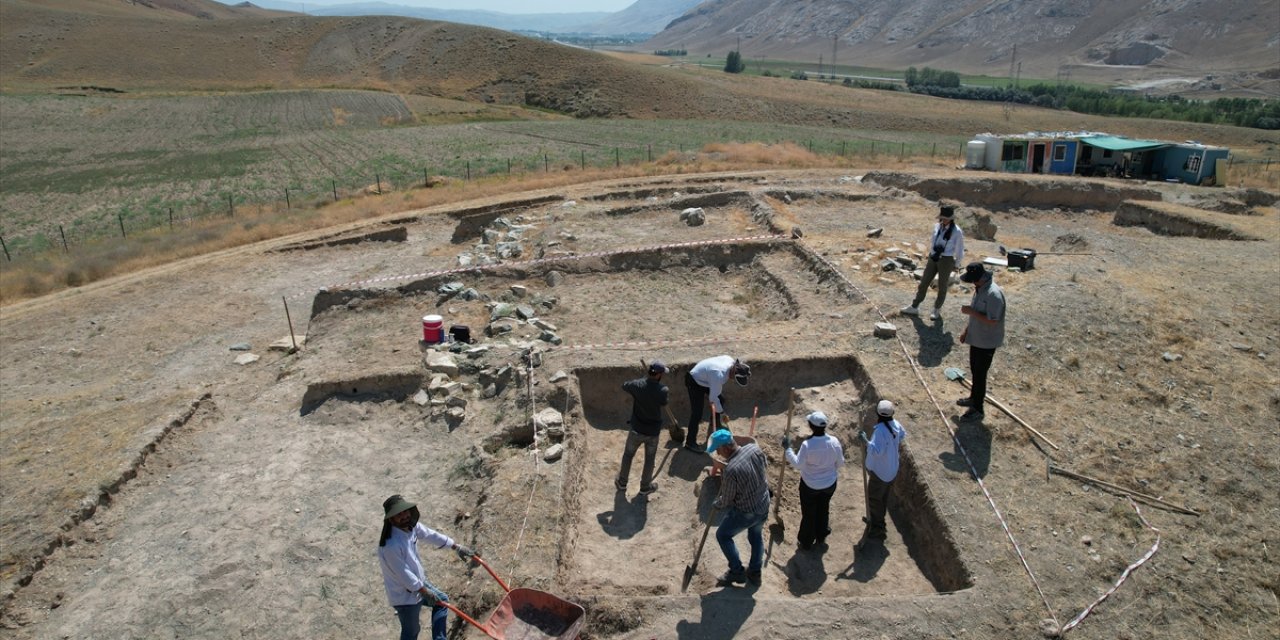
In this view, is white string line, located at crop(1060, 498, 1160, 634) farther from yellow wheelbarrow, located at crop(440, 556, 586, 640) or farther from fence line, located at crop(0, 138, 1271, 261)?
fence line, located at crop(0, 138, 1271, 261)

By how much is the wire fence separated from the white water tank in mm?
5357

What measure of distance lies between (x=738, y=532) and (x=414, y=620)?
123 inches

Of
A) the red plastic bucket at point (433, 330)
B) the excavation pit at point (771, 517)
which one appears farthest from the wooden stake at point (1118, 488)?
the red plastic bucket at point (433, 330)

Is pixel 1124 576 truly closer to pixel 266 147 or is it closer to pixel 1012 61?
pixel 266 147

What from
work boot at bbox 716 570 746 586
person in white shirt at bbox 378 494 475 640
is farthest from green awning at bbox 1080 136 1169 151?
person in white shirt at bbox 378 494 475 640

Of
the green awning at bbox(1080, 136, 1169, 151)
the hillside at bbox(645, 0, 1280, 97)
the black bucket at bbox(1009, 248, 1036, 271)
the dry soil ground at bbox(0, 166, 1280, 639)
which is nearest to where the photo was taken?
the dry soil ground at bbox(0, 166, 1280, 639)

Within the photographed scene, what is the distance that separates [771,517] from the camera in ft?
30.2

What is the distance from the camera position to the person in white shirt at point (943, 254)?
490 inches

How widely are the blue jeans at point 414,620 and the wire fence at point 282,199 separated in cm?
2440

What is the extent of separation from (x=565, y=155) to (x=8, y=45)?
80.9m

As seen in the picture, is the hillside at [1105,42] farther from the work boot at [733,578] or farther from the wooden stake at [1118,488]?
the work boot at [733,578]

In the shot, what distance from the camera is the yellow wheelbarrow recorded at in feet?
22.6

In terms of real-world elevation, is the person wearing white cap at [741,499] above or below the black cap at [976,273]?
below

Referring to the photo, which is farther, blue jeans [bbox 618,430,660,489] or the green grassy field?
the green grassy field
